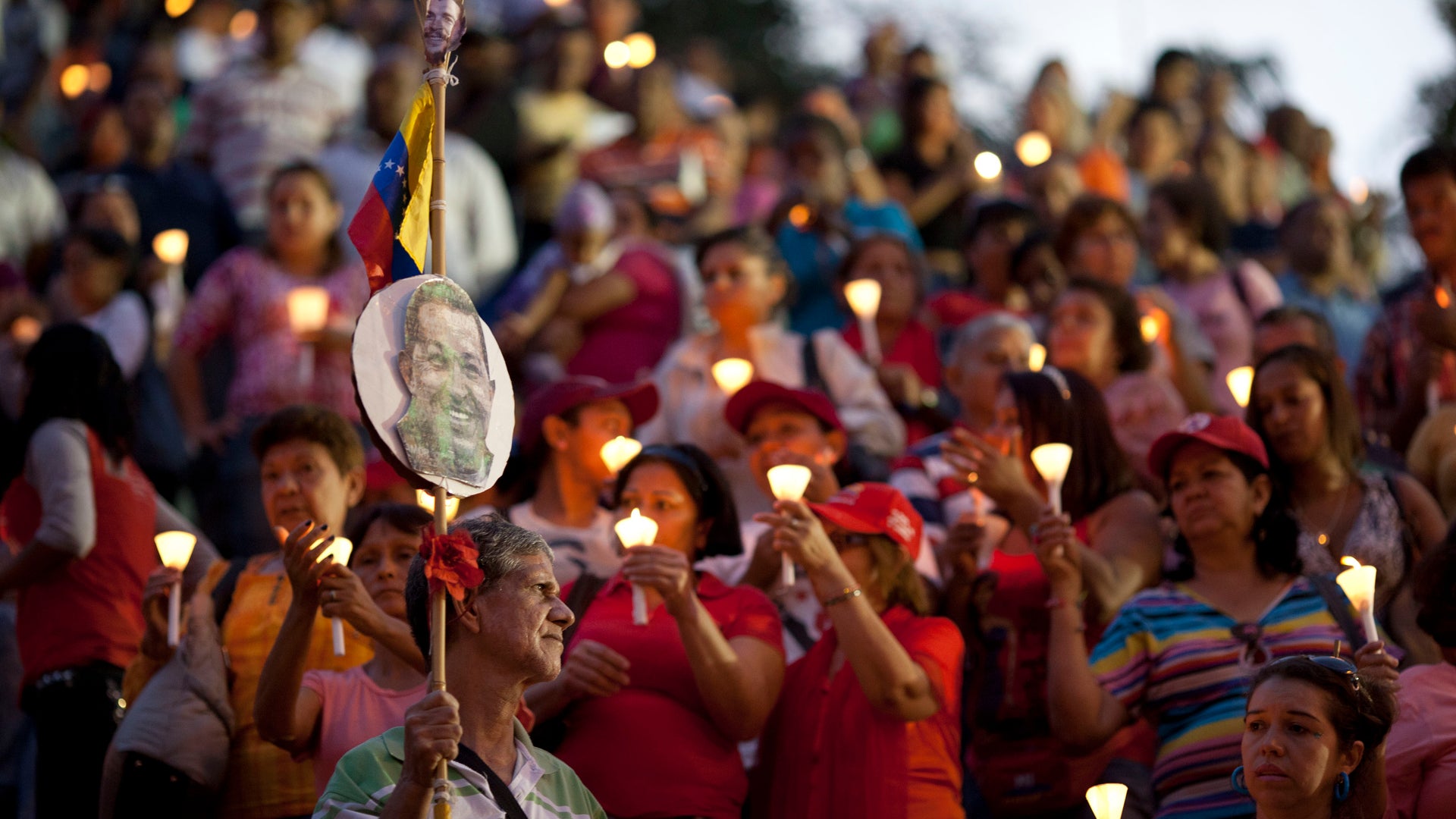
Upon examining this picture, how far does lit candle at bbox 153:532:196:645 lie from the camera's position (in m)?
4.62

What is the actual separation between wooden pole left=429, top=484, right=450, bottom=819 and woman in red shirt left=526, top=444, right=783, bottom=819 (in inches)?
38.8

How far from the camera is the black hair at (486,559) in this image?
155 inches

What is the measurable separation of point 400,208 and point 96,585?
2.25 metres

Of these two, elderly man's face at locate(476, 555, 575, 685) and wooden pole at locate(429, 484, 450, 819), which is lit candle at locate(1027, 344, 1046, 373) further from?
wooden pole at locate(429, 484, 450, 819)

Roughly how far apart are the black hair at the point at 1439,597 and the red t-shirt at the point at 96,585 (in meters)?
3.70

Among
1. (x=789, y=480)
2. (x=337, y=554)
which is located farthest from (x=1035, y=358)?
(x=337, y=554)

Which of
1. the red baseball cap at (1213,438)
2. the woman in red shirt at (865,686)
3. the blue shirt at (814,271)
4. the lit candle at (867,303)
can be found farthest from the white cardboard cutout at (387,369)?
the blue shirt at (814,271)

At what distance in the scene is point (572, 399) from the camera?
6.24 metres

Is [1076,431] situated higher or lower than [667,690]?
higher

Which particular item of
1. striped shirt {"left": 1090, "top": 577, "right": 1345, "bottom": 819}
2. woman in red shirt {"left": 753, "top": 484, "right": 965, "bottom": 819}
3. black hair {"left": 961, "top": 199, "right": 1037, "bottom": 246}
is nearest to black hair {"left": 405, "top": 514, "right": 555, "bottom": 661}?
woman in red shirt {"left": 753, "top": 484, "right": 965, "bottom": 819}

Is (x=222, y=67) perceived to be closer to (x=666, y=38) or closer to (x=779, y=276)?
(x=779, y=276)

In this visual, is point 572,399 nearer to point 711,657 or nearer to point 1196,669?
point 711,657

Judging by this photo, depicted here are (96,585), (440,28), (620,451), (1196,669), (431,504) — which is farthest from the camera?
(620,451)

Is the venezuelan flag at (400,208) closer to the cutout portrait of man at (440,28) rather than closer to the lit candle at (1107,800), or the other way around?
the cutout portrait of man at (440,28)
